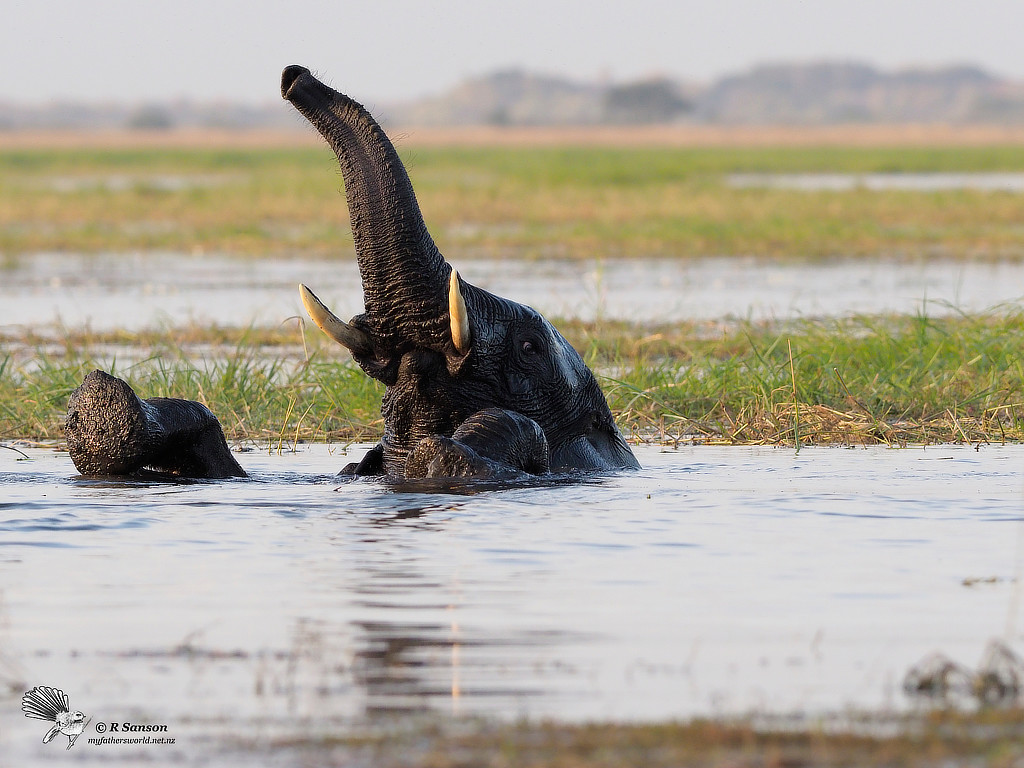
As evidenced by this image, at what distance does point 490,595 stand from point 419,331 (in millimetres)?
1857

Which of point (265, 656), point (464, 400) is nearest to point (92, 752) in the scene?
point (265, 656)

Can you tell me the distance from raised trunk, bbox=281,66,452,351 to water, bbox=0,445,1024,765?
0.64m

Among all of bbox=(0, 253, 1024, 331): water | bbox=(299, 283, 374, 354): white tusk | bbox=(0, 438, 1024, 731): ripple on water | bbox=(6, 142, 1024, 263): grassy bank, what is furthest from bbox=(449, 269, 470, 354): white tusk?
bbox=(6, 142, 1024, 263): grassy bank

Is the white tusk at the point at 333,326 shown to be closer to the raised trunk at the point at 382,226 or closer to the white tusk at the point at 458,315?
the raised trunk at the point at 382,226

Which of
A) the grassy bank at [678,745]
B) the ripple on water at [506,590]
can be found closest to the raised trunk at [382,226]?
the ripple on water at [506,590]

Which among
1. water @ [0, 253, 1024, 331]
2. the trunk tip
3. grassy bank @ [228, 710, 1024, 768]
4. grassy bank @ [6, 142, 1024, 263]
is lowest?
water @ [0, 253, 1024, 331]

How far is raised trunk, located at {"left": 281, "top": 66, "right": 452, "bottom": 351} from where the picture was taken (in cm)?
627

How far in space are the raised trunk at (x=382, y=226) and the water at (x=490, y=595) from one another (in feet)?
2.09

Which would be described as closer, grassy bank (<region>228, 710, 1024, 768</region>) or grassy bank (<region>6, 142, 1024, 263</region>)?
grassy bank (<region>228, 710, 1024, 768</region>)

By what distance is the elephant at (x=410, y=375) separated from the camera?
20.6 feet

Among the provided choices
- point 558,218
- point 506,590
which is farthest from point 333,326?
point 558,218

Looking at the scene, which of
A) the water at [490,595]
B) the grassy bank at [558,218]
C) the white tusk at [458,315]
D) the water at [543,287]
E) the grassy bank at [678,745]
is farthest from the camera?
the grassy bank at [558,218]

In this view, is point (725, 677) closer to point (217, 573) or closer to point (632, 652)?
point (632, 652)

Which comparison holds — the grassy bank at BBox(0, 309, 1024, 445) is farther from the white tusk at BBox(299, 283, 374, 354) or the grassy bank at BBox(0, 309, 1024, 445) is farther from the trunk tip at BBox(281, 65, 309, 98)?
the trunk tip at BBox(281, 65, 309, 98)
